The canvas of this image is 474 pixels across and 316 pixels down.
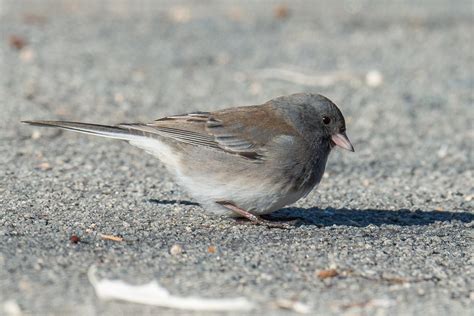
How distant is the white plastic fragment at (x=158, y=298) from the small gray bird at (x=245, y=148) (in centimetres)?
126

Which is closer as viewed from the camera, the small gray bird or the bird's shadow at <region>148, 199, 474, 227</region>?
the small gray bird

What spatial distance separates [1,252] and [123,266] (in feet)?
2.04

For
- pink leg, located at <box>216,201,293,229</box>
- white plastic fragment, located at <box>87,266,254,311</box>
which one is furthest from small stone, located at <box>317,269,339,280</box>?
pink leg, located at <box>216,201,293,229</box>

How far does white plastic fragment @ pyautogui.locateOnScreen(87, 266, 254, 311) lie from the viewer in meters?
3.87

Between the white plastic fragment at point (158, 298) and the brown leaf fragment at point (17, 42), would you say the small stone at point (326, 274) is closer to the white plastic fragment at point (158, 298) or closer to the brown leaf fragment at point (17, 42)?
the white plastic fragment at point (158, 298)

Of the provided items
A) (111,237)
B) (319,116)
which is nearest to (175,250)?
(111,237)

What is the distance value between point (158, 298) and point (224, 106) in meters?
4.72

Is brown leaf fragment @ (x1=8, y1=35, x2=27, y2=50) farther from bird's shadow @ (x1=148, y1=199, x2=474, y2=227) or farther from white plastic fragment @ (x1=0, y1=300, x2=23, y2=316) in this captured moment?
white plastic fragment @ (x1=0, y1=300, x2=23, y2=316)

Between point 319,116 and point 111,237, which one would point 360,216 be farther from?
point 111,237

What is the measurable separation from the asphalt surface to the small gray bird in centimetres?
22

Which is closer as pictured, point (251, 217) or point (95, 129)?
point (95, 129)

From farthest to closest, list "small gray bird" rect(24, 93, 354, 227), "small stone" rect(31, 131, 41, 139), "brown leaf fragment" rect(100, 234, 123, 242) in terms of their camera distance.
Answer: "small stone" rect(31, 131, 41, 139) < "small gray bird" rect(24, 93, 354, 227) < "brown leaf fragment" rect(100, 234, 123, 242)

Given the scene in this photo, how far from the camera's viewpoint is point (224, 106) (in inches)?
334

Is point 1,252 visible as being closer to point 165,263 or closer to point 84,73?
point 165,263
